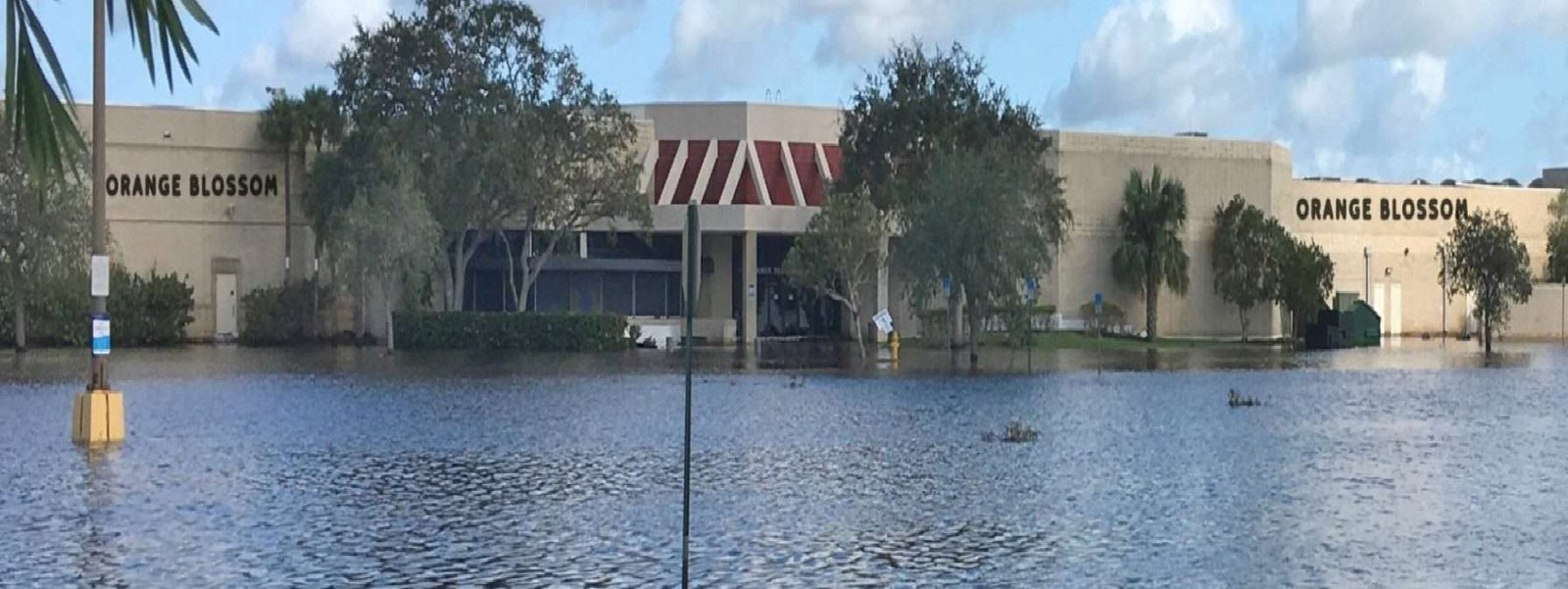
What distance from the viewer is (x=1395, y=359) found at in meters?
58.0

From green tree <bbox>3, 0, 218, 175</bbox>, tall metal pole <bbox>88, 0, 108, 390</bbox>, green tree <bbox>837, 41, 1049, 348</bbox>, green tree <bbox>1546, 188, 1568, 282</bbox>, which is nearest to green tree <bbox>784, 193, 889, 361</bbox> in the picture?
green tree <bbox>837, 41, 1049, 348</bbox>

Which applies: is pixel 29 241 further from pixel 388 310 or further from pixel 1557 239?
pixel 1557 239

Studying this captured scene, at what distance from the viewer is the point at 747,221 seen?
72125 mm

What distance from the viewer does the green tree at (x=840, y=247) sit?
66.1m

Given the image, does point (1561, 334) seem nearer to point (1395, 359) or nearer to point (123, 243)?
point (1395, 359)

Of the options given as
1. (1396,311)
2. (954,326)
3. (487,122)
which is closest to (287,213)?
(487,122)

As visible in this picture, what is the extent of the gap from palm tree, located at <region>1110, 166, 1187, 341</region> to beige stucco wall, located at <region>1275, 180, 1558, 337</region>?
1034 centimetres

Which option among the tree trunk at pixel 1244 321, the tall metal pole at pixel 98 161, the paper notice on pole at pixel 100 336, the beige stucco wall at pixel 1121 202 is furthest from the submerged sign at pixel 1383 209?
the paper notice on pole at pixel 100 336

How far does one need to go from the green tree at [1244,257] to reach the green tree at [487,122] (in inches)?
964

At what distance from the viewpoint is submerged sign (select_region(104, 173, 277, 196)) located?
7100cm

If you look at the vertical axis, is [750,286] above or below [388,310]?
above

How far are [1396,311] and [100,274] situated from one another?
7289 cm

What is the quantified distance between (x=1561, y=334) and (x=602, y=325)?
45.4 metres

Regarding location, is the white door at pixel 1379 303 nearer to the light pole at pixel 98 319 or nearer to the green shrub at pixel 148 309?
the green shrub at pixel 148 309
